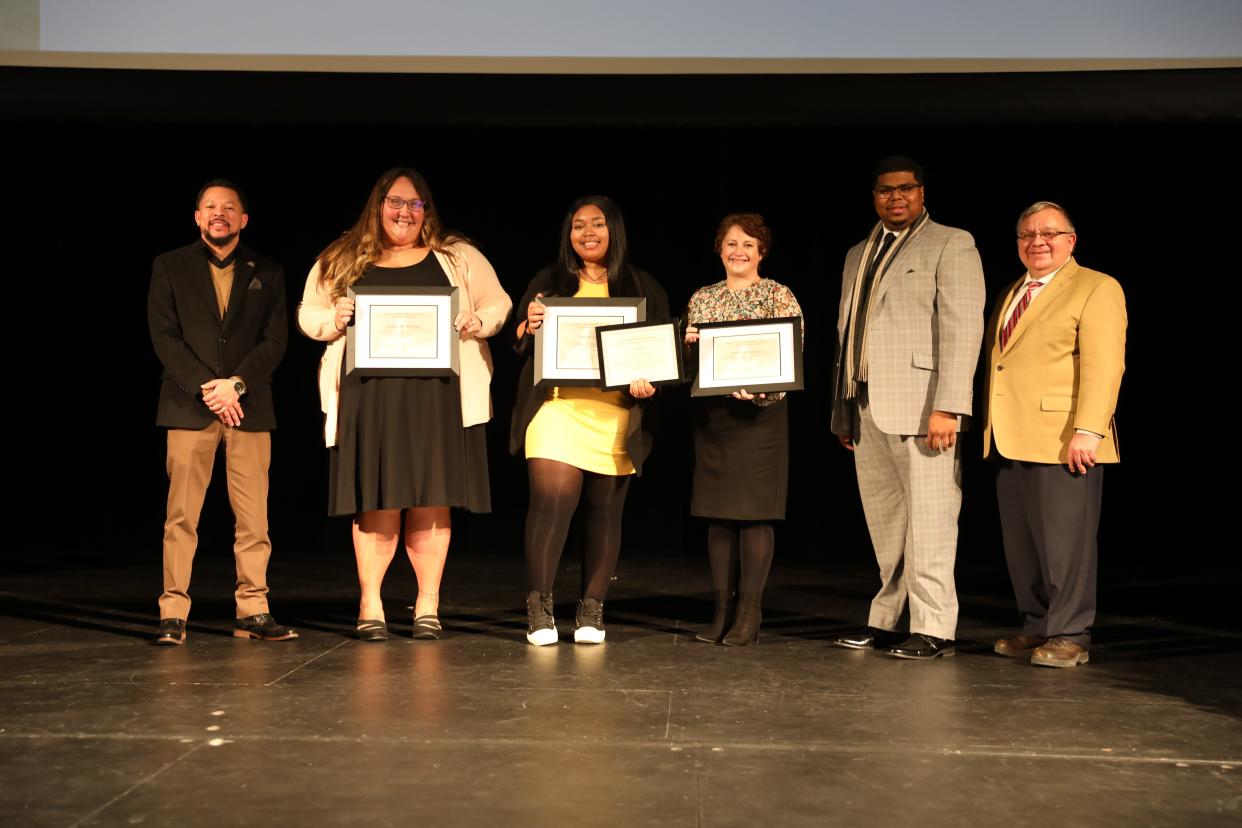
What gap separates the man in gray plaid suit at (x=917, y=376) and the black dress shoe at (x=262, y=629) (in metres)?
1.81

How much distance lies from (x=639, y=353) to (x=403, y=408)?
2.56 ft

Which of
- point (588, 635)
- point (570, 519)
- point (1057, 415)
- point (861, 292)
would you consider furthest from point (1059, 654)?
point (570, 519)

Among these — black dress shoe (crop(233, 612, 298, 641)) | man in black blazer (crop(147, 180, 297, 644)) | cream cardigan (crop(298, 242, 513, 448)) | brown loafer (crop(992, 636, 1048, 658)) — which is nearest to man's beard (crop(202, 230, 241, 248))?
man in black blazer (crop(147, 180, 297, 644))

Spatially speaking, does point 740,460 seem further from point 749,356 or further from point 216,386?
point 216,386

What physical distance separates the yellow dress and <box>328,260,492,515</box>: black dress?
0.20 metres

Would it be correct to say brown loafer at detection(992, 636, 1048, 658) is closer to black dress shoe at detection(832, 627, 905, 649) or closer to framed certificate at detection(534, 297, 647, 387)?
black dress shoe at detection(832, 627, 905, 649)

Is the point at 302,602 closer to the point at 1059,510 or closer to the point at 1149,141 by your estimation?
the point at 1059,510

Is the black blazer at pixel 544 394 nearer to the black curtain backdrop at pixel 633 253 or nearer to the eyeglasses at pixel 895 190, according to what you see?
the eyeglasses at pixel 895 190

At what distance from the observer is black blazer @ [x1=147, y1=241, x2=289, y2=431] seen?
165 inches

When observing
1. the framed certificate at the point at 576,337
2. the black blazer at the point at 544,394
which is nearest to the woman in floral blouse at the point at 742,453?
the black blazer at the point at 544,394

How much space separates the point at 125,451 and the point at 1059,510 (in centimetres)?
528

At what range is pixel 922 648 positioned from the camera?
4.03 meters

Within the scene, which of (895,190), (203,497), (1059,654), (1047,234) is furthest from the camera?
(203,497)

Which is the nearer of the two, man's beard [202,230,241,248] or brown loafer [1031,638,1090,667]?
brown loafer [1031,638,1090,667]
